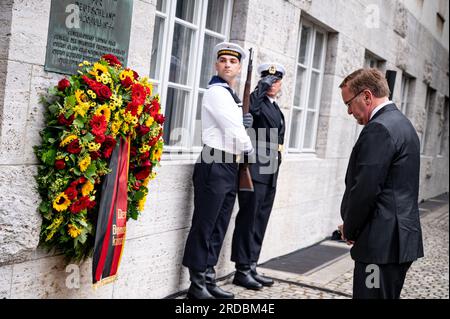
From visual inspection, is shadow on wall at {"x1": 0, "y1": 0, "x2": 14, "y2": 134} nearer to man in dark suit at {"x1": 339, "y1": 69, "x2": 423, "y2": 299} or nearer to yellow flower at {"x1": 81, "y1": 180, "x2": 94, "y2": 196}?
yellow flower at {"x1": 81, "y1": 180, "x2": 94, "y2": 196}

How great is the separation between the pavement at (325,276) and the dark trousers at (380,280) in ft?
7.59

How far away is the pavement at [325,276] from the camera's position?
6168mm

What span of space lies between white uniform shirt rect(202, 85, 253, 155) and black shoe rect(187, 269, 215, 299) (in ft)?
3.42

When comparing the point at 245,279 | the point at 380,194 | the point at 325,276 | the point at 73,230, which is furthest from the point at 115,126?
the point at 325,276

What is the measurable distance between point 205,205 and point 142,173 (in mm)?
965

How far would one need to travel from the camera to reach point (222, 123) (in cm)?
522

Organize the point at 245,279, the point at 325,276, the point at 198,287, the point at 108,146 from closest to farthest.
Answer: the point at 108,146
the point at 198,287
the point at 245,279
the point at 325,276

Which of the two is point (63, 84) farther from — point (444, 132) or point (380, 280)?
point (444, 132)

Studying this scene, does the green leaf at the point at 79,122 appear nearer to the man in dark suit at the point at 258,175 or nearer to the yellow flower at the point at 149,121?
the yellow flower at the point at 149,121

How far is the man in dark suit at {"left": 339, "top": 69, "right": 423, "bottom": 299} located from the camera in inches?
133

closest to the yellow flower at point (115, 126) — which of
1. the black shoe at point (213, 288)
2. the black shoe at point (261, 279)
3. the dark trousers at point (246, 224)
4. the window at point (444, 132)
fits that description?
the black shoe at point (213, 288)

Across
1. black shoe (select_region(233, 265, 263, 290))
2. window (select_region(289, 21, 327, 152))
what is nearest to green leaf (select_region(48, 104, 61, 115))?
black shoe (select_region(233, 265, 263, 290))

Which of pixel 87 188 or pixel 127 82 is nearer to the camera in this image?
pixel 87 188

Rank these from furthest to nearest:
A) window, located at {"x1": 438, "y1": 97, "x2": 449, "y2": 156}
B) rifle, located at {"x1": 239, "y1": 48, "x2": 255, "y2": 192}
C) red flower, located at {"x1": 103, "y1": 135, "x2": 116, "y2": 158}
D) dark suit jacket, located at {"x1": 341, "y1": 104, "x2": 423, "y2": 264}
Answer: window, located at {"x1": 438, "y1": 97, "x2": 449, "y2": 156}, rifle, located at {"x1": 239, "y1": 48, "x2": 255, "y2": 192}, red flower, located at {"x1": 103, "y1": 135, "x2": 116, "y2": 158}, dark suit jacket, located at {"x1": 341, "y1": 104, "x2": 423, "y2": 264}
